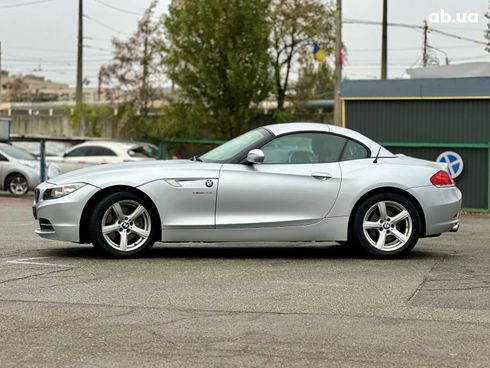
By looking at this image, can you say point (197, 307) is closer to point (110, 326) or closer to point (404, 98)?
point (110, 326)

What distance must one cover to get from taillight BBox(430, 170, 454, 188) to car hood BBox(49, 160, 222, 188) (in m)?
2.30

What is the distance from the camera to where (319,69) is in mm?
45781

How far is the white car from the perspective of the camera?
24266mm

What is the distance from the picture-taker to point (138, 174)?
958 cm

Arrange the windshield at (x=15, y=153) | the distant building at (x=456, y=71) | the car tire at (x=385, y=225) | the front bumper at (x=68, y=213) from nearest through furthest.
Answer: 1. the front bumper at (x=68, y=213)
2. the car tire at (x=385, y=225)
3. the windshield at (x=15, y=153)
4. the distant building at (x=456, y=71)

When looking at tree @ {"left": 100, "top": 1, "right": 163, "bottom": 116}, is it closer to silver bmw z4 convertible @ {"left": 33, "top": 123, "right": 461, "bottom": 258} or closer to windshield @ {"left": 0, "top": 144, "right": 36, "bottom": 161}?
windshield @ {"left": 0, "top": 144, "right": 36, "bottom": 161}

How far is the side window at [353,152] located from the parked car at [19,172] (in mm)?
15174

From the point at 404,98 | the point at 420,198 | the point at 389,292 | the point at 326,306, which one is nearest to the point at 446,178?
the point at 420,198

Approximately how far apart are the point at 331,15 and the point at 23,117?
66.1ft

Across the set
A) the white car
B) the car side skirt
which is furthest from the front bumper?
the white car

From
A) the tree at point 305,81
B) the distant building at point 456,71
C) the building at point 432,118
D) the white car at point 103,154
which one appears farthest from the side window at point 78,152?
the tree at point 305,81

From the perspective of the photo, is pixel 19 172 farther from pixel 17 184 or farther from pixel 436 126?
pixel 436 126

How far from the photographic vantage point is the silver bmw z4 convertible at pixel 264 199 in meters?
9.54

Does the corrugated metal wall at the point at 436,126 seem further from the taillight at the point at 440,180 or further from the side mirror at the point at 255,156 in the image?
the side mirror at the point at 255,156
